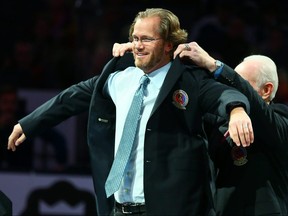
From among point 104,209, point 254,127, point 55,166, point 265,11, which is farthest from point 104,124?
point 265,11

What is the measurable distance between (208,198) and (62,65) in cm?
464

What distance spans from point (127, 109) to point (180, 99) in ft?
1.01

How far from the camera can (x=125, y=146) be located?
5008 mm

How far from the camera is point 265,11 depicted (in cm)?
974

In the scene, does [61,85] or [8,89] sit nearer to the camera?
[8,89]

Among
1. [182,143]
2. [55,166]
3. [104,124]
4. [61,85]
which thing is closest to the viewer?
[182,143]

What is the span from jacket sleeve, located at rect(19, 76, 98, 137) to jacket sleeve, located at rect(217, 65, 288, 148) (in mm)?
843

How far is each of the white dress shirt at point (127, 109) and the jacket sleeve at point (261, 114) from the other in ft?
1.16

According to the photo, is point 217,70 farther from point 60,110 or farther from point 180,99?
point 60,110

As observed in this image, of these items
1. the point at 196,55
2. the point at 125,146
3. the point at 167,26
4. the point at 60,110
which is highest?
the point at 167,26

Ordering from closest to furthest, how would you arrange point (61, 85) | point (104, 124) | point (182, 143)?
point (182, 143), point (104, 124), point (61, 85)

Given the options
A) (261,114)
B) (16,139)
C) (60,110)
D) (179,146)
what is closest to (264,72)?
(261,114)

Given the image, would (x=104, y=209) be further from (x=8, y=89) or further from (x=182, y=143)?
(x=8, y=89)

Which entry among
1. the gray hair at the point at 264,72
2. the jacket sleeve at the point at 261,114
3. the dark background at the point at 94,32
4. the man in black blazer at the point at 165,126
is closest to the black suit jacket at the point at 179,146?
the man in black blazer at the point at 165,126
